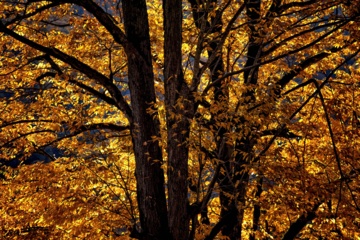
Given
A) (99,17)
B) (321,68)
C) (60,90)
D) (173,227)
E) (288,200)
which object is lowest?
(173,227)

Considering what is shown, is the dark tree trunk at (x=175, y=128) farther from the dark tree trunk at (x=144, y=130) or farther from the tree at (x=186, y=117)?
the dark tree trunk at (x=144, y=130)

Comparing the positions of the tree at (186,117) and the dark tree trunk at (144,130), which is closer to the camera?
the tree at (186,117)

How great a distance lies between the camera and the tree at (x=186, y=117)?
5.13 metres

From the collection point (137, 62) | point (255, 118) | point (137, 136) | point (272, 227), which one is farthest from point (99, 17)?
point (272, 227)

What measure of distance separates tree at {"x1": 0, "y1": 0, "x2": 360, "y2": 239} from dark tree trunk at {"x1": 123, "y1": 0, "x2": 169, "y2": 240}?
0.06ft

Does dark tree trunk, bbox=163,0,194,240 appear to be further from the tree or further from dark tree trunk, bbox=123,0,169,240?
dark tree trunk, bbox=123,0,169,240

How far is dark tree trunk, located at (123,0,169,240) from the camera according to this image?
17.7 feet

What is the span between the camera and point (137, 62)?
566 cm

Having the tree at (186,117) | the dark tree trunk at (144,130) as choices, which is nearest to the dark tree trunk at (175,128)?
the tree at (186,117)

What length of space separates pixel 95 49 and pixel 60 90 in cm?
133

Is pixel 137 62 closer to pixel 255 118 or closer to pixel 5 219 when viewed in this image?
pixel 255 118

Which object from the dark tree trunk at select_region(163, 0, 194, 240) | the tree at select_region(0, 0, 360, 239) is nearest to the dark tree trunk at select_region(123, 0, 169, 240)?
the tree at select_region(0, 0, 360, 239)

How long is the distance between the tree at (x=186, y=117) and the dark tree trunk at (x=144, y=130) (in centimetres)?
2

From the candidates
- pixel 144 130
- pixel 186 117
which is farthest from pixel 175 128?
pixel 144 130
